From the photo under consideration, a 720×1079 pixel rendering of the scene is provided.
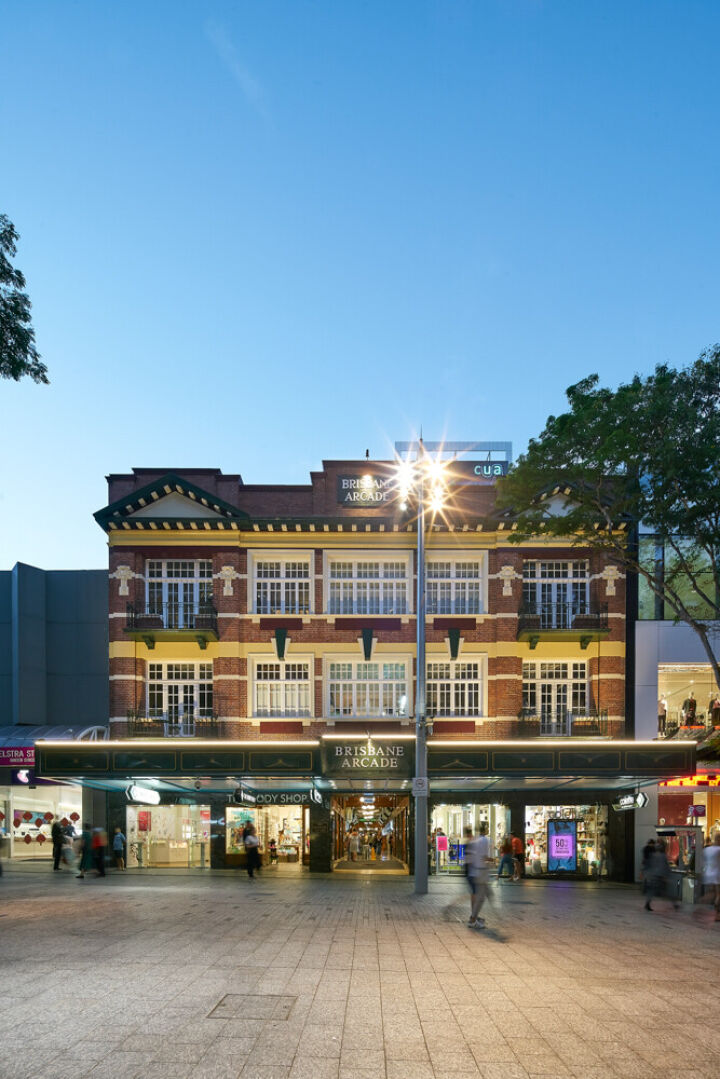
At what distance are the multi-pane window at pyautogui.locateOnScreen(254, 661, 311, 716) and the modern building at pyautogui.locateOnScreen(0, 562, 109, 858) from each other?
19.5 feet

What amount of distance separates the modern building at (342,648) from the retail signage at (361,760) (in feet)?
6.05

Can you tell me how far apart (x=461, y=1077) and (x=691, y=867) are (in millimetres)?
23781

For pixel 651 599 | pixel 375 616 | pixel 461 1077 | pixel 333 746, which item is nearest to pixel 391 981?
pixel 461 1077

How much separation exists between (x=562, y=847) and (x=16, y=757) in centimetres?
1954

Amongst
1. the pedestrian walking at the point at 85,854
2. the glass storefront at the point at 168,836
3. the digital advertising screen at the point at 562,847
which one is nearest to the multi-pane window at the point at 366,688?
the glass storefront at the point at 168,836

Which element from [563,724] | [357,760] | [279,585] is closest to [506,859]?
[563,724]

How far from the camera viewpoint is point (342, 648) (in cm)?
3133

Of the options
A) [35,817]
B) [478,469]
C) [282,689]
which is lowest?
[35,817]

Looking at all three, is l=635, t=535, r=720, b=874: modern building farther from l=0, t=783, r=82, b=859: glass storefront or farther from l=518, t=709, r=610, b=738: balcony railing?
l=0, t=783, r=82, b=859: glass storefront

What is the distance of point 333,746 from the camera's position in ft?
93.3

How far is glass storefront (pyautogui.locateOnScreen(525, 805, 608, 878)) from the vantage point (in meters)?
30.5

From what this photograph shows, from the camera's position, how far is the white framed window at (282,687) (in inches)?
1229

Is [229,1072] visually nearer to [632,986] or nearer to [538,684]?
[632,986]

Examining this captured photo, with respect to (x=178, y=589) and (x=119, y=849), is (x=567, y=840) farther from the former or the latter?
(x=178, y=589)
